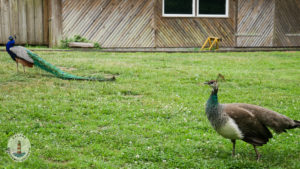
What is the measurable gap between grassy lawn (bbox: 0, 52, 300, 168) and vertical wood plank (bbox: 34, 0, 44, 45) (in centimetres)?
759

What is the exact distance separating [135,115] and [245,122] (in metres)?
2.77

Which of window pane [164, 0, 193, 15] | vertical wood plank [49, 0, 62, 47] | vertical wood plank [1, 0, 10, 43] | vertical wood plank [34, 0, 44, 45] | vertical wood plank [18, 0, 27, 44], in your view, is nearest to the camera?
vertical wood plank [49, 0, 62, 47]

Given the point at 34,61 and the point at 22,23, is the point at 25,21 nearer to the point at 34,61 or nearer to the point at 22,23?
the point at 22,23

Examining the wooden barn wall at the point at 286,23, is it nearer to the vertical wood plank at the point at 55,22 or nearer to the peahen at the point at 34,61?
the vertical wood plank at the point at 55,22

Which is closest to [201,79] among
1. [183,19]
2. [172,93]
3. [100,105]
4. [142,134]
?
[172,93]

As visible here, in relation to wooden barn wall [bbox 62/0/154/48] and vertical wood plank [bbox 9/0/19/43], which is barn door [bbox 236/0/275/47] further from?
vertical wood plank [bbox 9/0/19/43]

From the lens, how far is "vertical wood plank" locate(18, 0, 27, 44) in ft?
65.4

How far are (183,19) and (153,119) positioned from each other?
47.5ft

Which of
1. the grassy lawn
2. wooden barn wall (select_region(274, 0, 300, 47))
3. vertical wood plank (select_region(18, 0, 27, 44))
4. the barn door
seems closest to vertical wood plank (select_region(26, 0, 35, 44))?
vertical wood plank (select_region(18, 0, 27, 44))

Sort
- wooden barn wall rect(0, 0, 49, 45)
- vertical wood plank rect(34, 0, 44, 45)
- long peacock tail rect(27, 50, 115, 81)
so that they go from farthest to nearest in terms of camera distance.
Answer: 1. vertical wood plank rect(34, 0, 44, 45)
2. wooden barn wall rect(0, 0, 49, 45)
3. long peacock tail rect(27, 50, 115, 81)

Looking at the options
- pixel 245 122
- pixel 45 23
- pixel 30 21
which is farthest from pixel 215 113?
pixel 30 21

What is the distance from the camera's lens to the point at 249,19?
22047 mm

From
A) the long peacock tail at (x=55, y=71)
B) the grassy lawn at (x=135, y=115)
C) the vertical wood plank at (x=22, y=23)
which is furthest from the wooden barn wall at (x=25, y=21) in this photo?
the long peacock tail at (x=55, y=71)

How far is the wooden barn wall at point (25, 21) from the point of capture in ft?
64.6
